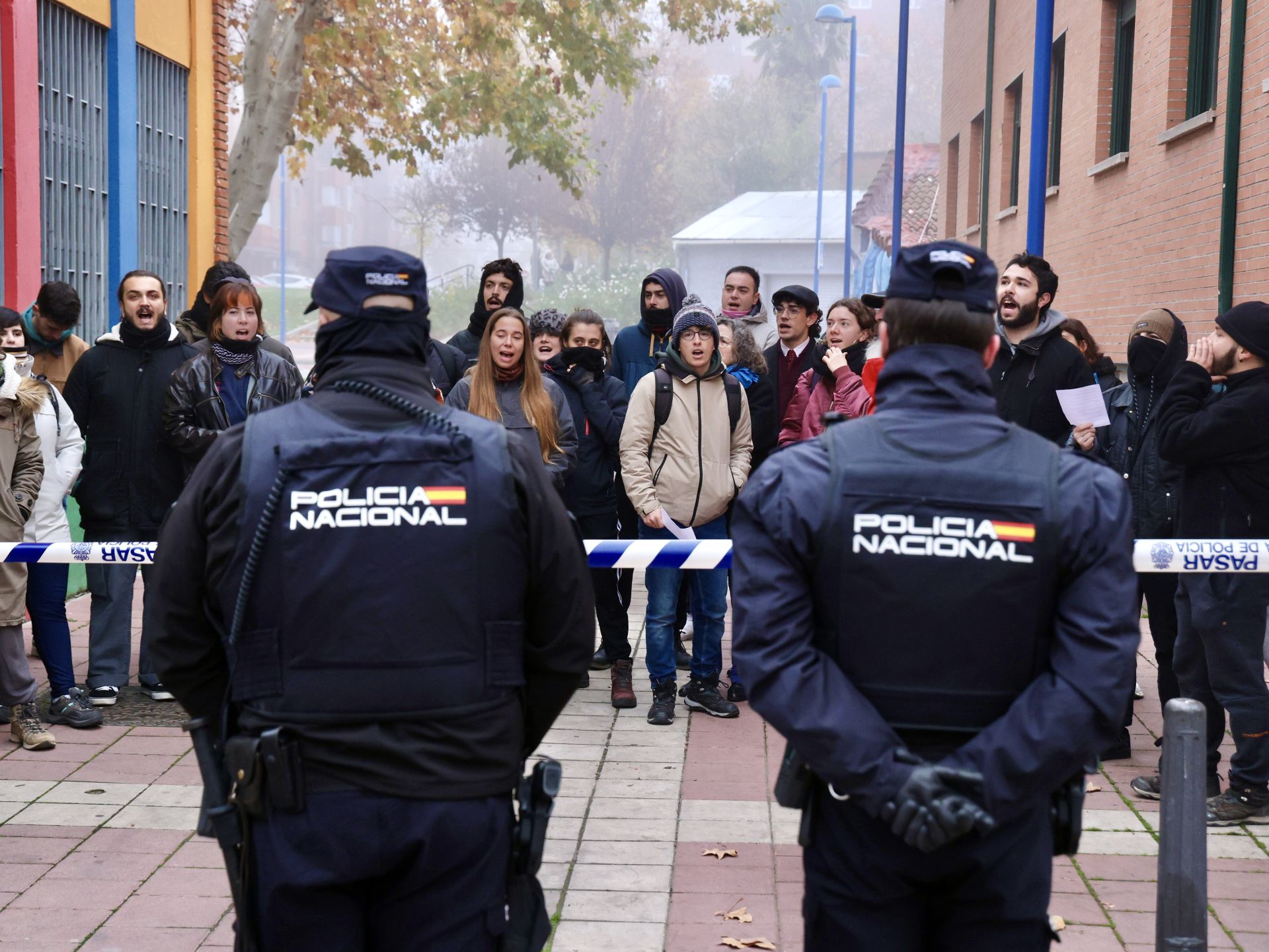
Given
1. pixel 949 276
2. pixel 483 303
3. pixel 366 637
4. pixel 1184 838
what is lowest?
pixel 1184 838

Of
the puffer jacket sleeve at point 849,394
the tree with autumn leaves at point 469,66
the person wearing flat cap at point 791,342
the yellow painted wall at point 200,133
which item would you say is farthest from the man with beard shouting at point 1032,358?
the tree with autumn leaves at point 469,66

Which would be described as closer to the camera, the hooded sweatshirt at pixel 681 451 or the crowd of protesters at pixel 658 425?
the crowd of protesters at pixel 658 425

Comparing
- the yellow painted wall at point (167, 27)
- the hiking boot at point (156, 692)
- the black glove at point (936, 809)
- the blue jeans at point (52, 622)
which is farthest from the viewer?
the yellow painted wall at point (167, 27)

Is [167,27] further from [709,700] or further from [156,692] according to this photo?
[709,700]

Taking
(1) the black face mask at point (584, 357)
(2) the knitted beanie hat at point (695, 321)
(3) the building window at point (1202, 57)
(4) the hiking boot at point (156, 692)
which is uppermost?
(3) the building window at point (1202, 57)

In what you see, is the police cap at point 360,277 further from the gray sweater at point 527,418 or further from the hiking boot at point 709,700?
the hiking boot at point 709,700

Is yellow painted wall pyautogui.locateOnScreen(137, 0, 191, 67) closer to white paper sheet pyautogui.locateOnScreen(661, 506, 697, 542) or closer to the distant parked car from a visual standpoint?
white paper sheet pyautogui.locateOnScreen(661, 506, 697, 542)

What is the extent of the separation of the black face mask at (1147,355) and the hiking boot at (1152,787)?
169 centimetres

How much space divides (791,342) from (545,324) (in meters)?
1.38

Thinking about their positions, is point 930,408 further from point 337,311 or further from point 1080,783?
point 337,311

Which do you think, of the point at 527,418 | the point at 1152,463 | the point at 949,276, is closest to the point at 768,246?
the point at 527,418

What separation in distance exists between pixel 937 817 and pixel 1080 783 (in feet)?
1.44

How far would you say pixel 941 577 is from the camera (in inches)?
99.4

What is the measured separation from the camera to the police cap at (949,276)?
8.58ft
